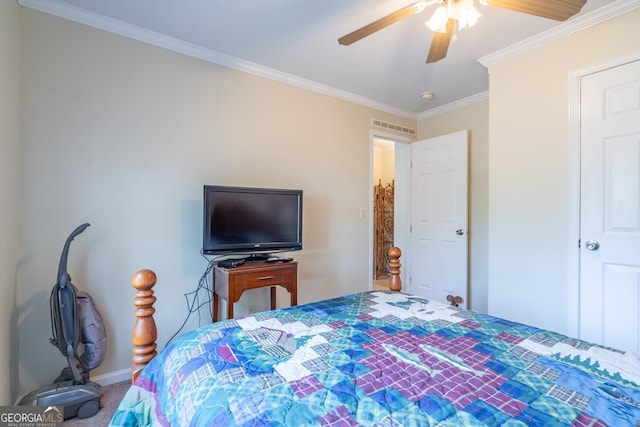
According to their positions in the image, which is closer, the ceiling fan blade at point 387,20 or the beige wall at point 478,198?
the ceiling fan blade at point 387,20

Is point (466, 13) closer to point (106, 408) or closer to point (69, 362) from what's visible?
point (69, 362)

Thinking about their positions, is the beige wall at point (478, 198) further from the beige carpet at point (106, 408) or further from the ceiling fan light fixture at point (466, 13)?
the beige carpet at point (106, 408)

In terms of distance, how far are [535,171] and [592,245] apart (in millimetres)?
640

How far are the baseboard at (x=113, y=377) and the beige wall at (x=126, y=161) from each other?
3 centimetres

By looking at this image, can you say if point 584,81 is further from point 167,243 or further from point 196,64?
point 167,243

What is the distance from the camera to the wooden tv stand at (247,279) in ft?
7.57

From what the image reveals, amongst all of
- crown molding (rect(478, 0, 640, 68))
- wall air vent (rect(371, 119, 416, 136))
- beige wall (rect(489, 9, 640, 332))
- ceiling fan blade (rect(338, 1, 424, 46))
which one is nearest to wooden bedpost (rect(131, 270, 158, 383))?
ceiling fan blade (rect(338, 1, 424, 46))

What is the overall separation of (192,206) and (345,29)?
178 centimetres

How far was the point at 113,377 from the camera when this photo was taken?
2.22 m

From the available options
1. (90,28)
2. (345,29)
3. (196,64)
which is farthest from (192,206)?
(345,29)

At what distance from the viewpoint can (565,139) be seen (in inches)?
88.9

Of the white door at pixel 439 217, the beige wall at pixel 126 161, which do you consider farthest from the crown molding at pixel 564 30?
the beige wall at pixel 126 161

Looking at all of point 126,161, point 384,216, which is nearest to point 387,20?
point 126,161

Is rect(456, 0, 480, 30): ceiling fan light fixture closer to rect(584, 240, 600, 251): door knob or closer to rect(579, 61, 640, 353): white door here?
rect(579, 61, 640, 353): white door
